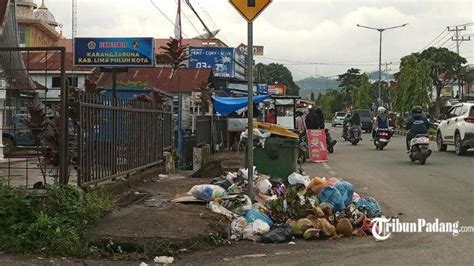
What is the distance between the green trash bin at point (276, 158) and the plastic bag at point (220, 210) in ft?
11.5

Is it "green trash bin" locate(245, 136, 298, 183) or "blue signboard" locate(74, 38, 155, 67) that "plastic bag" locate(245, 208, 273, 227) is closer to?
"green trash bin" locate(245, 136, 298, 183)

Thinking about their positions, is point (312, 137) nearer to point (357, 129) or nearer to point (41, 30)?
point (357, 129)

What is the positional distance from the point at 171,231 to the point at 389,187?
21.6 ft

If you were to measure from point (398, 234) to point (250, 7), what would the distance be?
3.70 metres

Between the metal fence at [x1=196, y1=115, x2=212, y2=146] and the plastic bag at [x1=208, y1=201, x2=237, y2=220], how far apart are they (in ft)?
28.8

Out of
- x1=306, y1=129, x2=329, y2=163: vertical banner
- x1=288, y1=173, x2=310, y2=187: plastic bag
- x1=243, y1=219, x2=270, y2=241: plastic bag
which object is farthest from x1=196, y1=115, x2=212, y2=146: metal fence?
x1=243, y1=219, x2=270, y2=241: plastic bag

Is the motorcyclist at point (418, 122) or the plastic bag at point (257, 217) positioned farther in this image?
the motorcyclist at point (418, 122)

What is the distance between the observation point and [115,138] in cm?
954

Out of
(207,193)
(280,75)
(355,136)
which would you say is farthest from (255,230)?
(280,75)

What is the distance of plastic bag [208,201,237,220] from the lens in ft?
26.0

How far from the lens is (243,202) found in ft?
27.5

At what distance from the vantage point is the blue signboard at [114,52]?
1720 cm

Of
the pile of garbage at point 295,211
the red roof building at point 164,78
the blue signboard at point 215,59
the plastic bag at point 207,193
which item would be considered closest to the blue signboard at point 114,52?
the pile of garbage at point 295,211

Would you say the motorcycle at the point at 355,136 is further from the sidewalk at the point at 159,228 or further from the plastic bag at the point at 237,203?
the sidewalk at the point at 159,228
